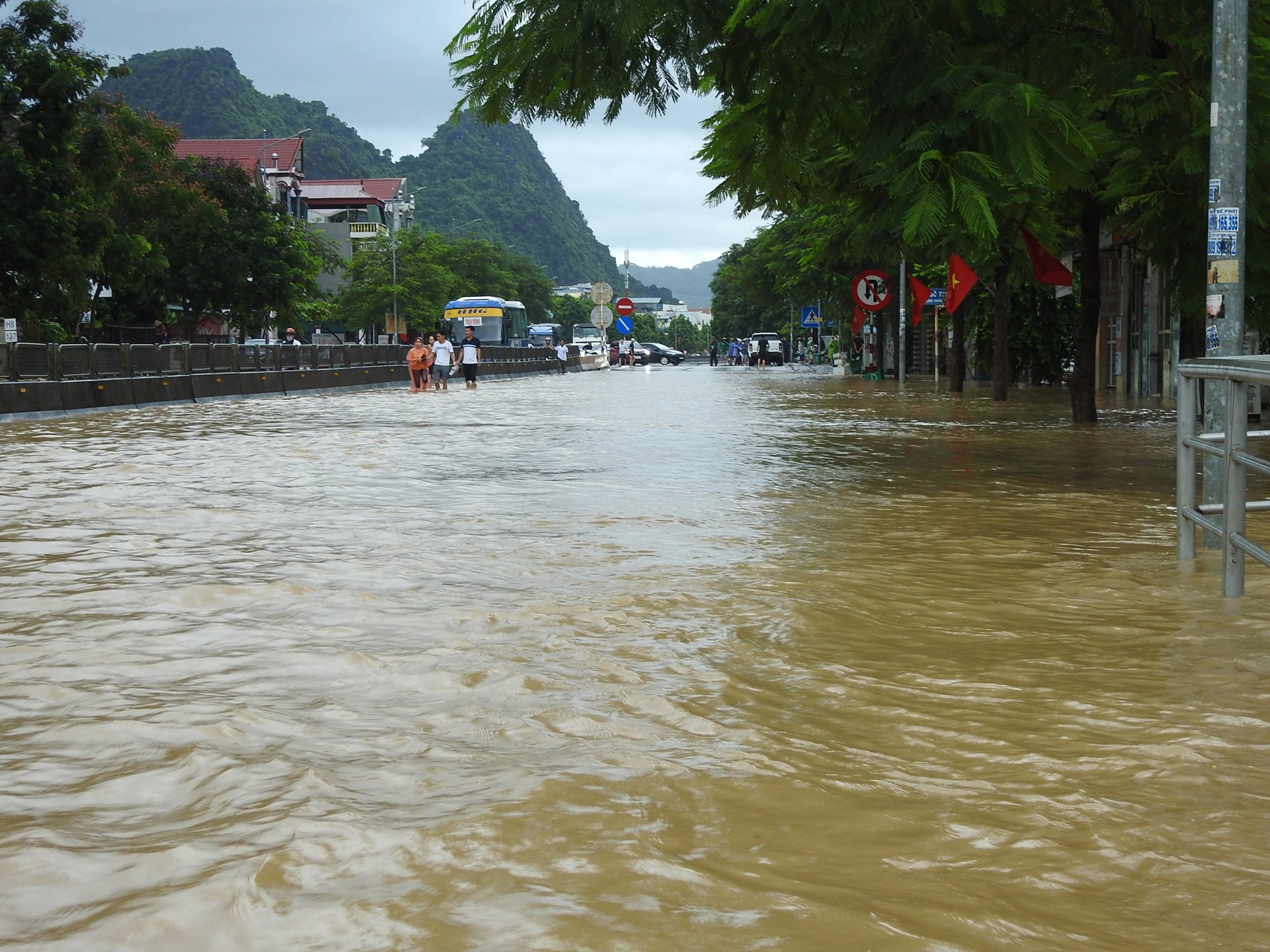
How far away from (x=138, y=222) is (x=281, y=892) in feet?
201

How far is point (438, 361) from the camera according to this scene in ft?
151

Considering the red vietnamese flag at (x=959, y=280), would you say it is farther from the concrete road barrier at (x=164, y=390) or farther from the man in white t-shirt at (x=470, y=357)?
the man in white t-shirt at (x=470, y=357)

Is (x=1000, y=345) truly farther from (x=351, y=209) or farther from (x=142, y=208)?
(x=351, y=209)

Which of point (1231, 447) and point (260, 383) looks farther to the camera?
point (260, 383)

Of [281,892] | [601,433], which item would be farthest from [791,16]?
[601,433]

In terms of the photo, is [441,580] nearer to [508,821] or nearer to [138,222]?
[508,821]

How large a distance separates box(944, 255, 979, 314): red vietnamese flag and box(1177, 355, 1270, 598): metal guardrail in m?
21.4

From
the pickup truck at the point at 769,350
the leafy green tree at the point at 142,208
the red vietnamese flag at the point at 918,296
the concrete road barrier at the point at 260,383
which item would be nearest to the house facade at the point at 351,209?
the pickup truck at the point at 769,350

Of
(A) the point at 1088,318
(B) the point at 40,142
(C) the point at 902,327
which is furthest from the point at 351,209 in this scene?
(A) the point at 1088,318

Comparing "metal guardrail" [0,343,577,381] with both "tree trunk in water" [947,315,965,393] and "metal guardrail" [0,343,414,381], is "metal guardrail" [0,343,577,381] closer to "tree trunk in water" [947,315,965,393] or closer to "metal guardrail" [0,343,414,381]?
"metal guardrail" [0,343,414,381]

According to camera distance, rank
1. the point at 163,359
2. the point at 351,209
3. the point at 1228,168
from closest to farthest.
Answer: the point at 1228,168
the point at 163,359
the point at 351,209

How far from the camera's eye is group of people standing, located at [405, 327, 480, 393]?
4425cm

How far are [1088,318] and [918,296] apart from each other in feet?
57.4

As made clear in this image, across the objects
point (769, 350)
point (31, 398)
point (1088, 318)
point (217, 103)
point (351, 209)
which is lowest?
point (31, 398)
